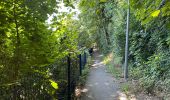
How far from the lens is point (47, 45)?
14.6 ft

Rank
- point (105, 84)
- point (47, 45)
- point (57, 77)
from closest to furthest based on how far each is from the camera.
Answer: point (47, 45) < point (57, 77) < point (105, 84)

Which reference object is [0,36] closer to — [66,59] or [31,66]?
[31,66]

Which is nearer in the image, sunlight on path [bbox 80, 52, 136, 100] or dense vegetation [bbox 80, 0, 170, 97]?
dense vegetation [bbox 80, 0, 170, 97]

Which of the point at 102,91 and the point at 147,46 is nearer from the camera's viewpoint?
the point at 102,91

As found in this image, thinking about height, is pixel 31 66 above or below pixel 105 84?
above

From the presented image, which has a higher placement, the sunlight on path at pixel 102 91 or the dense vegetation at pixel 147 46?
the dense vegetation at pixel 147 46

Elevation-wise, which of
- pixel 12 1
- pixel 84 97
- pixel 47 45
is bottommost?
pixel 84 97

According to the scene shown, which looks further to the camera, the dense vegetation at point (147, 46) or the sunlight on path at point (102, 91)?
the sunlight on path at point (102, 91)

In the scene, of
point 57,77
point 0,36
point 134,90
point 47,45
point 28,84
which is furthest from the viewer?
point 134,90

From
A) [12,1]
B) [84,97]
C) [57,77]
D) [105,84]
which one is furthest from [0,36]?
[105,84]

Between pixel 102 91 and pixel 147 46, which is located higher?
pixel 147 46

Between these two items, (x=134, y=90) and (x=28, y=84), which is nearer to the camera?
(x=28, y=84)

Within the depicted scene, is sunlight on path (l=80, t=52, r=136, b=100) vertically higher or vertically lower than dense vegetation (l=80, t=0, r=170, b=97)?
lower

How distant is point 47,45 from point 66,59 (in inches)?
83.0
